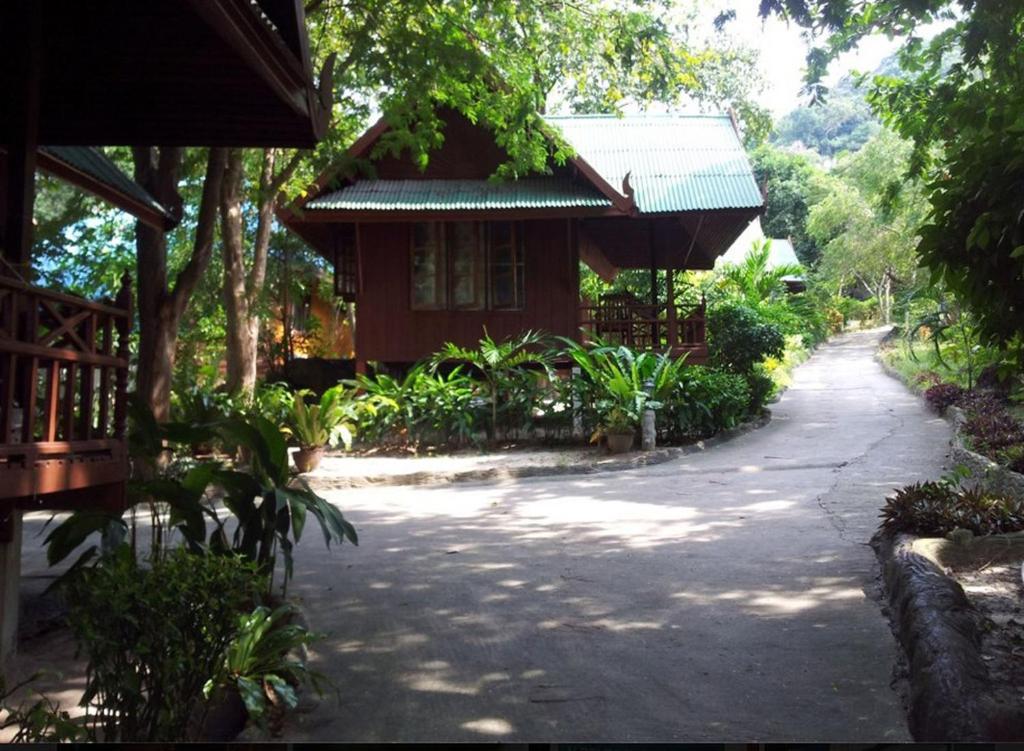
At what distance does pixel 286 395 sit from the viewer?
14.3 metres

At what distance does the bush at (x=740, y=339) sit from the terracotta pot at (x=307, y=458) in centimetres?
754

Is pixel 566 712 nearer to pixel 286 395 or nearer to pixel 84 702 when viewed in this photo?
pixel 84 702

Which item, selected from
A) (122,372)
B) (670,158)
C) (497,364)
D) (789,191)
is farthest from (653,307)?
(122,372)

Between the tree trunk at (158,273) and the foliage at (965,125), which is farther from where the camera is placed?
the tree trunk at (158,273)

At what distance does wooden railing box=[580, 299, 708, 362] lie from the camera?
1587cm

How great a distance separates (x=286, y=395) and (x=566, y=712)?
10.9m

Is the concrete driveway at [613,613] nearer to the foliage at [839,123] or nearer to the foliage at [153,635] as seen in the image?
the foliage at [153,635]

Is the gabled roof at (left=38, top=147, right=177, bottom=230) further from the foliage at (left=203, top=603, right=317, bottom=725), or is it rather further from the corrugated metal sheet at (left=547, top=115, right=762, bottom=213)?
the corrugated metal sheet at (left=547, top=115, right=762, bottom=213)

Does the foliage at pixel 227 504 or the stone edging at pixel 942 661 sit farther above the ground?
the foliage at pixel 227 504

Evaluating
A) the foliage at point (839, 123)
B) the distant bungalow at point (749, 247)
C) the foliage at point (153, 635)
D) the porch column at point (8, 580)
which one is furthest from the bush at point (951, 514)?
the distant bungalow at point (749, 247)

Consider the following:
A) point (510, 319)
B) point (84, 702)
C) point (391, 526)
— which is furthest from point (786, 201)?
point (84, 702)

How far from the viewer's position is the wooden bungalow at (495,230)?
1518 cm

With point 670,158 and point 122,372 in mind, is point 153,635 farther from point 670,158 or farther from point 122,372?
point 670,158

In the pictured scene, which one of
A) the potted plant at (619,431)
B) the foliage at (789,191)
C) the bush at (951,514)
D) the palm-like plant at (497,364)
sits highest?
the foliage at (789,191)
